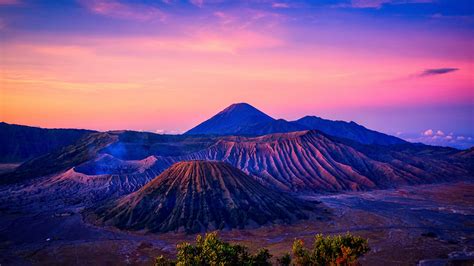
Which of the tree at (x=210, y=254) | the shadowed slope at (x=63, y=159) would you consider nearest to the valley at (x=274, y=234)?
the tree at (x=210, y=254)

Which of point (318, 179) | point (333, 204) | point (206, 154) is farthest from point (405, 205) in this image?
point (206, 154)

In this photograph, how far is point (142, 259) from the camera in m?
57.2

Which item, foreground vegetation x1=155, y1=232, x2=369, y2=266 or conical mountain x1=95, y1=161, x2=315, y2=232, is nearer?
foreground vegetation x1=155, y1=232, x2=369, y2=266

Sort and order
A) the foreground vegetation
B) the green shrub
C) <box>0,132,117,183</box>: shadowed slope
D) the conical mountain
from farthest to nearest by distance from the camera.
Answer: <box>0,132,117,183</box>: shadowed slope < the conical mountain < the green shrub < the foreground vegetation

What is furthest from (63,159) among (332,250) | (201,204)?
(332,250)

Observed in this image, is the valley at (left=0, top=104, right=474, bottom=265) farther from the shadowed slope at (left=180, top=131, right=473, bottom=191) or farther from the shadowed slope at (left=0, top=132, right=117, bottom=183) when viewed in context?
the shadowed slope at (left=0, top=132, right=117, bottom=183)

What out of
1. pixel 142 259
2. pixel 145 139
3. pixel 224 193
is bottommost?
pixel 142 259

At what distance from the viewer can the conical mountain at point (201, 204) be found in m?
78.9

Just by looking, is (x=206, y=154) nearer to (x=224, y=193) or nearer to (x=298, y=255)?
(x=224, y=193)

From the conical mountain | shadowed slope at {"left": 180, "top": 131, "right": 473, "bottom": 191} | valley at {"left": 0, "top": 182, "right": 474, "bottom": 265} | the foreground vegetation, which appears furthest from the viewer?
shadowed slope at {"left": 180, "top": 131, "right": 473, "bottom": 191}

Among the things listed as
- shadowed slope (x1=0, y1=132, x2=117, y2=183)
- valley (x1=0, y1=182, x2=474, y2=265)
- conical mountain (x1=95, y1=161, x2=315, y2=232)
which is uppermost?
shadowed slope (x1=0, y1=132, x2=117, y2=183)

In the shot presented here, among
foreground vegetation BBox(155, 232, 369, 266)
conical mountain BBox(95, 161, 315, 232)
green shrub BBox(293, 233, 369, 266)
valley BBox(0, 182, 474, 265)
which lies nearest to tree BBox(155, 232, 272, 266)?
foreground vegetation BBox(155, 232, 369, 266)

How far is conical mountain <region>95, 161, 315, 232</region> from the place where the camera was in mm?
78875

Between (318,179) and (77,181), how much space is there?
8282 cm
